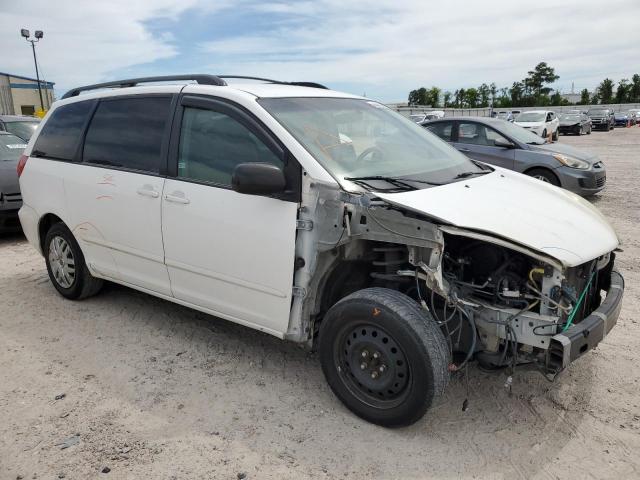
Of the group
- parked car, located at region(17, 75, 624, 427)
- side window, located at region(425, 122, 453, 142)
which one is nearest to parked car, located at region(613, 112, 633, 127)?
side window, located at region(425, 122, 453, 142)

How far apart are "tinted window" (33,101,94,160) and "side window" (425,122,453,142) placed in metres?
6.98

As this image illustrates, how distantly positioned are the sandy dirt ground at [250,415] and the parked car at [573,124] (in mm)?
32372

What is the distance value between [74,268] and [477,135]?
24.4 feet

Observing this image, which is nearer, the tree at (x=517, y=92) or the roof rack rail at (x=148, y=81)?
the roof rack rail at (x=148, y=81)

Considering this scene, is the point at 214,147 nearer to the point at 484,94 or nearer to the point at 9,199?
the point at 9,199

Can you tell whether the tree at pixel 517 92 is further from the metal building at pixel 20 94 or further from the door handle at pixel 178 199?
the door handle at pixel 178 199

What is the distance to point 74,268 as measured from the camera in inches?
188

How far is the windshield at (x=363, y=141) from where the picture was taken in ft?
10.7

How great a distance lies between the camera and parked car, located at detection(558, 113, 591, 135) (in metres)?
33.1

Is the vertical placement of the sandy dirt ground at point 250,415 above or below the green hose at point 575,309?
below

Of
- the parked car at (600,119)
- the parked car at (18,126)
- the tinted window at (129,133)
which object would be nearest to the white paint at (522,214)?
the tinted window at (129,133)

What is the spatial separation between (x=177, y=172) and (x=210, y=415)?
166 centimetres

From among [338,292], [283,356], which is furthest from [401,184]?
[283,356]

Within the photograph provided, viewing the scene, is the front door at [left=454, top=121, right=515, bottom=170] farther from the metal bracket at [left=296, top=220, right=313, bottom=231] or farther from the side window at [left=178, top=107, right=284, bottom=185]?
the metal bracket at [left=296, top=220, right=313, bottom=231]
